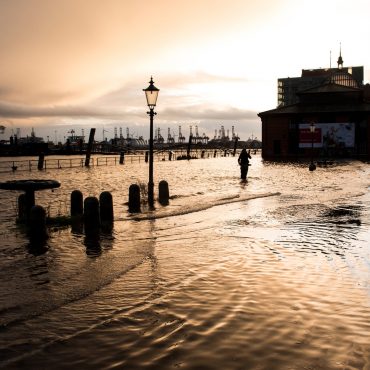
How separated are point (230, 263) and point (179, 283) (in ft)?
4.67

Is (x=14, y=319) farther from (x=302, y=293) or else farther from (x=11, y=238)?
(x=11, y=238)

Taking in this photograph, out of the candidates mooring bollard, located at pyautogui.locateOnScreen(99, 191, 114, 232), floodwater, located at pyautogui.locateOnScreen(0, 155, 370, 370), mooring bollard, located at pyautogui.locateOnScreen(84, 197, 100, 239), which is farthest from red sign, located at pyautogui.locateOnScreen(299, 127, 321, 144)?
mooring bollard, located at pyautogui.locateOnScreen(84, 197, 100, 239)

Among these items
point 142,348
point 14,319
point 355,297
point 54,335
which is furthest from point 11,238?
point 355,297

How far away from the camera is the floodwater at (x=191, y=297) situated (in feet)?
14.8

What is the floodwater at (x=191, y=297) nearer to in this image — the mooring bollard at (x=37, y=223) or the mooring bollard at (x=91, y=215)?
the mooring bollard at (x=37, y=223)

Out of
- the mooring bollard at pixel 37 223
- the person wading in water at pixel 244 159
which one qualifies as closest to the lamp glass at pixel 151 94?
the mooring bollard at pixel 37 223

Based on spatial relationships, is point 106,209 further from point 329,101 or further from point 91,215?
point 329,101

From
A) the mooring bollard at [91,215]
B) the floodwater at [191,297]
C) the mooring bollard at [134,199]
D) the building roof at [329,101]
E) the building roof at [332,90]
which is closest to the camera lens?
the floodwater at [191,297]

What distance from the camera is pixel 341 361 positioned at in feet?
14.1

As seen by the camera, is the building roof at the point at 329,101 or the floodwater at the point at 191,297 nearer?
the floodwater at the point at 191,297

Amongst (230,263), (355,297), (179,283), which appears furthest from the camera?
(230,263)

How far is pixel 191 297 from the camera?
20.2 ft

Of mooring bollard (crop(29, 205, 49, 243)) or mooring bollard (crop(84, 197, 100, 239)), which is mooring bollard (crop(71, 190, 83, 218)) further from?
mooring bollard (crop(29, 205, 49, 243))

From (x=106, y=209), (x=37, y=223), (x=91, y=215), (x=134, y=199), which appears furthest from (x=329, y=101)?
(x=37, y=223)
